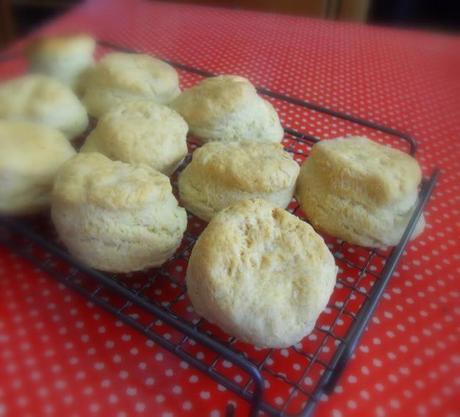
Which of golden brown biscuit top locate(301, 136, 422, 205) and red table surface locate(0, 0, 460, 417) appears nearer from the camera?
A: red table surface locate(0, 0, 460, 417)

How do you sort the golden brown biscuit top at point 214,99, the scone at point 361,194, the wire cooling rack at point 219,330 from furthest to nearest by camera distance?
the golden brown biscuit top at point 214,99
the scone at point 361,194
the wire cooling rack at point 219,330

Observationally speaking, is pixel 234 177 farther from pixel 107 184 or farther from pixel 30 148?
pixel 30 148

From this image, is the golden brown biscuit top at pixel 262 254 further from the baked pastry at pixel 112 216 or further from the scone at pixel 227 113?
the scone at pixel 227 113

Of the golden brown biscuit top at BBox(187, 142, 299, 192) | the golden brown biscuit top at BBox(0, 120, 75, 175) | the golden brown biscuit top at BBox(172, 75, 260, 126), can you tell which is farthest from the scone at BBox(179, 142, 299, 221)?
the golden brown biscuit top at BBox(0, 120, 75, 175)

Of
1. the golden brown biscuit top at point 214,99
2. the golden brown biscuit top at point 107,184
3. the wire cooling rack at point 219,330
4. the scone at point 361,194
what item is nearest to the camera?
the wire cooling rack at point 219,330

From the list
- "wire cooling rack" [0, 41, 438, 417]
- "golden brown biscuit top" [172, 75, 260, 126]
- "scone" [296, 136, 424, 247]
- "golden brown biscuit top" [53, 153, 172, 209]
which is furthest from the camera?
"golden brown biscuit top" [172, 75, 260, 126]

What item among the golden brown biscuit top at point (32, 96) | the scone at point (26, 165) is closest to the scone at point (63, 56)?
the golden brown biscuit top at point (32, 96)

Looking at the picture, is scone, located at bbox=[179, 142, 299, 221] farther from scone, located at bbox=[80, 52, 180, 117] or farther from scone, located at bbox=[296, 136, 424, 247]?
scone, located at bbox=[80, 52, 180, 117]
